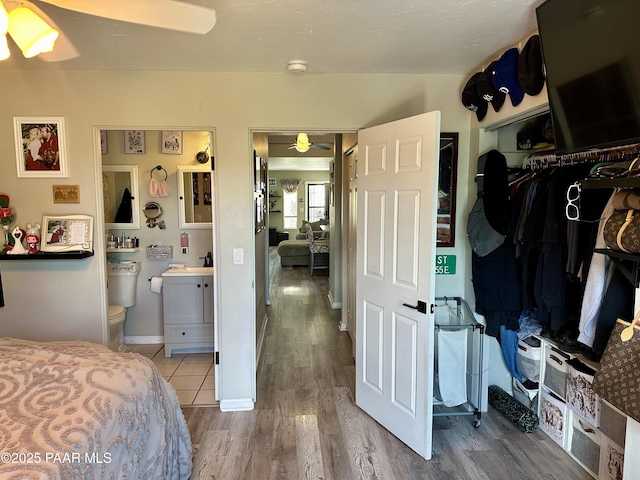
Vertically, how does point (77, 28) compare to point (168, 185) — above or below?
above

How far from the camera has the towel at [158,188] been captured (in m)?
3.99

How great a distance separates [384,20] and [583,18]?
832 millimetres

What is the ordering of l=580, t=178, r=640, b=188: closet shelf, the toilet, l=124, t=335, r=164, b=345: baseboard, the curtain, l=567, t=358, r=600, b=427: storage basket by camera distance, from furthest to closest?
the curtain → l=124, t=335, r=164, b=345: baseboard → the toilet → l=567, t=358, r=600, b=427: storage basket → l=580, t=178, r=640, b=188: closet shelf

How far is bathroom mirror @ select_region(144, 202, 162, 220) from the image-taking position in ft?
13.3

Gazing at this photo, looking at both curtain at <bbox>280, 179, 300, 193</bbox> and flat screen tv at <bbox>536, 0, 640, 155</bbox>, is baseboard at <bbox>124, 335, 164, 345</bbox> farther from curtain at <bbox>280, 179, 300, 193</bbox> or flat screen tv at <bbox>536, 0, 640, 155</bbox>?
curtain at <bbox>280, 179, 300, 193</bbox>

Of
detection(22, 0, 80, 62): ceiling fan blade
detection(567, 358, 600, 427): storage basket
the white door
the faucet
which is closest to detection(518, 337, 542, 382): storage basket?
detection(567, 358, 600, 427): storage basket

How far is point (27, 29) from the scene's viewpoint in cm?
131

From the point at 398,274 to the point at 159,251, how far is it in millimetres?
2653

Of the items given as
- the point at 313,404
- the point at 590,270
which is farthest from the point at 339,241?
the point at 590,270

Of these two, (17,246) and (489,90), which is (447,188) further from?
(17,246)

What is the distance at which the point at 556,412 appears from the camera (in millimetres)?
2498

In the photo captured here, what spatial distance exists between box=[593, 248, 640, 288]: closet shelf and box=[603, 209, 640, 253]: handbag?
0.07ft

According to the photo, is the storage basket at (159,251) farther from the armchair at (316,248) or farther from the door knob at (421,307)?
the armchair at (316,248)

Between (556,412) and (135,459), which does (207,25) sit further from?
(556,412)
